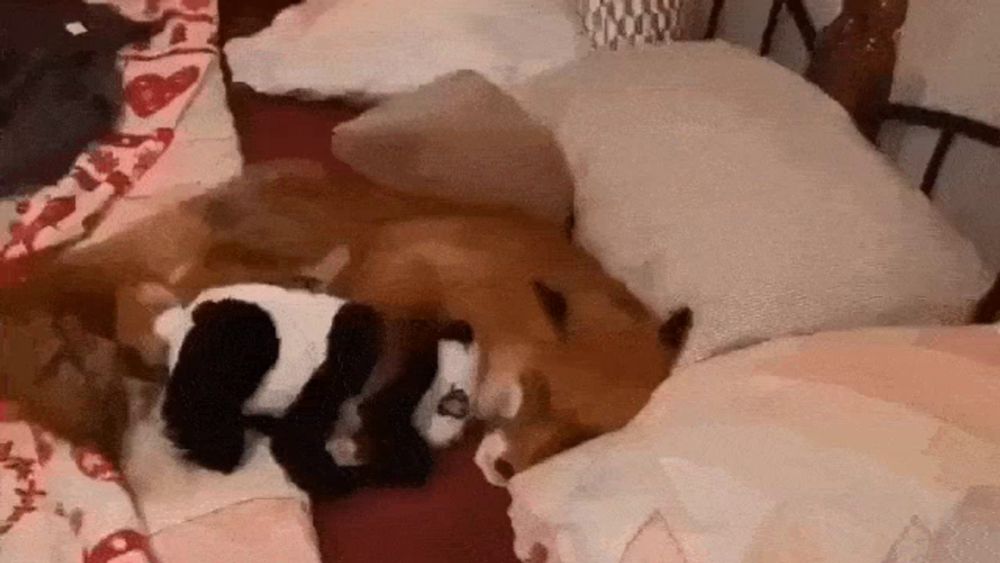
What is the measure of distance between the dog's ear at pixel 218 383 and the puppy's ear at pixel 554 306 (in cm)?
26

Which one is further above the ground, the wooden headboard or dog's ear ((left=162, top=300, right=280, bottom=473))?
the wooden headboard

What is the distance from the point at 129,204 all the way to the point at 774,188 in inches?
28.6

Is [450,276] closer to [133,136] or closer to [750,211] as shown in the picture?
[750,211]

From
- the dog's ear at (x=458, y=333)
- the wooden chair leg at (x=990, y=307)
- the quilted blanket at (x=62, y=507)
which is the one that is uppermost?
Result: the wooden chair leg at (x=990, y=307)

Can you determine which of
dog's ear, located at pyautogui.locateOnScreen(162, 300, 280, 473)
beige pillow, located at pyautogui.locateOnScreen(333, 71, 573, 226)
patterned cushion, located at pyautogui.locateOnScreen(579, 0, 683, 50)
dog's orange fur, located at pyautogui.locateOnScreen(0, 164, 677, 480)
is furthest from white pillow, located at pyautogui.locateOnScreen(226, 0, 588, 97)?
dog's ear, located at pyautogui.locateOnScreen(162, 300, 280, 473)

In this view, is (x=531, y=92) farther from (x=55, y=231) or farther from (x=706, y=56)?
(x=55, y=231)

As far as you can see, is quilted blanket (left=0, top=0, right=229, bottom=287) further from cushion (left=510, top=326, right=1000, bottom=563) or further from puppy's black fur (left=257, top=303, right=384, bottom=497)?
cushion (left=510, top=326, right=1000, bottom=563)

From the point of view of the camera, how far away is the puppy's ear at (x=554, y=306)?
4.05ft

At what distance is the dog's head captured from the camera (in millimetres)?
1137

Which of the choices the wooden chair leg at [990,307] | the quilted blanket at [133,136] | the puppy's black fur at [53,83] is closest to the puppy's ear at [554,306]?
the wooden chair leg at [990,307]

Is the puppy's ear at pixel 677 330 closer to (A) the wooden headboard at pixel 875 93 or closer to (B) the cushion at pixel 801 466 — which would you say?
(B) the cushion at pixel 801 466

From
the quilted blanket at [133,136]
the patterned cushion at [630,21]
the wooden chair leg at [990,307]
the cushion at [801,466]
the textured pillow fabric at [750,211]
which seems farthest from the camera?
the patterned cushion at [630,21]

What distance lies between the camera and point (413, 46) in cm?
168

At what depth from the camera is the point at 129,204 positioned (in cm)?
145
